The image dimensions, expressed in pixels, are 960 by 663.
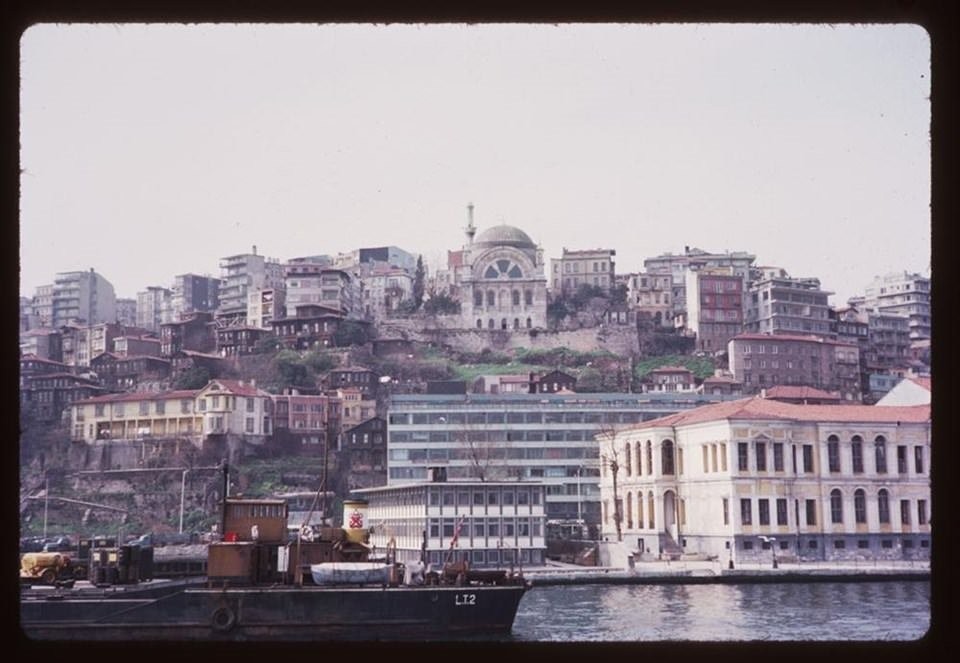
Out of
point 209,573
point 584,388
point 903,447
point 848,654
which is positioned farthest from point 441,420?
point 848,654

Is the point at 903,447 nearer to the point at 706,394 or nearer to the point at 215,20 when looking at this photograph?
the point at 706,394

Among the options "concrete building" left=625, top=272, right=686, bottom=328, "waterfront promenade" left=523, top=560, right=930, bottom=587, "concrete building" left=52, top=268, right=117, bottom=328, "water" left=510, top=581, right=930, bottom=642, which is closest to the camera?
"water" left=510, top=581, right=930, bottom=642

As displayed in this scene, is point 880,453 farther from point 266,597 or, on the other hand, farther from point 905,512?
point 266,597

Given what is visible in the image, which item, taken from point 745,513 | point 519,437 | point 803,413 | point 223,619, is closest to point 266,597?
point 223,619

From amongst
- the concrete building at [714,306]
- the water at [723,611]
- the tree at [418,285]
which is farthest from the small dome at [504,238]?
the water at [723,611]

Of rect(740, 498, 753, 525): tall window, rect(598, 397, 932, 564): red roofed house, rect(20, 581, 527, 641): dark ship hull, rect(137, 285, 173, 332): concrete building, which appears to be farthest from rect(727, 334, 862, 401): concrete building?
rect(20, 581, 527, 641): dark ship hull

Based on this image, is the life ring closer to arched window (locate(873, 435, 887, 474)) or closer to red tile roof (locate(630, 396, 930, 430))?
red tile roof (locate(630, 396, 930, 430))
